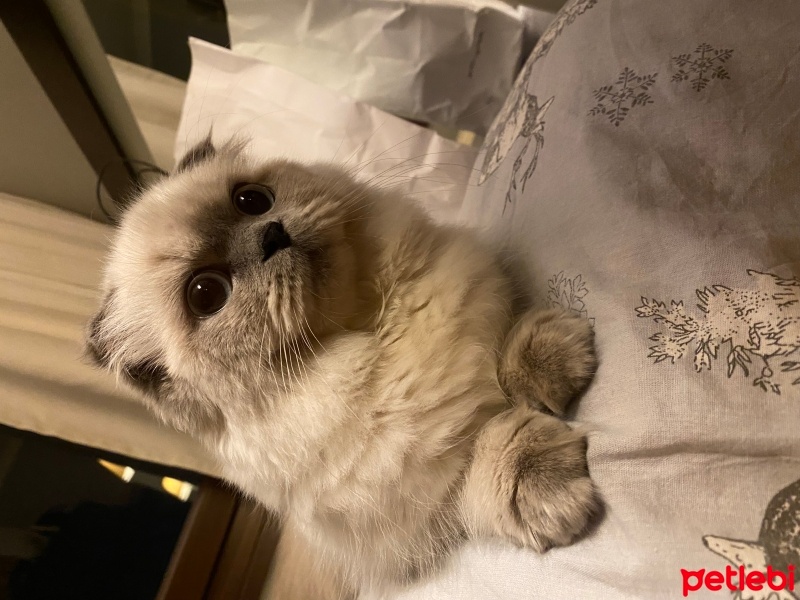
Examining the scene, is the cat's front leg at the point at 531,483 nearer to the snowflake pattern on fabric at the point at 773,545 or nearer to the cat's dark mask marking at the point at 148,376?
the snowflake pattern on fabric at the point at 773,545

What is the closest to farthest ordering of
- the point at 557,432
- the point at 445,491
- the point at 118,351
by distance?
the point at 557,432 < the point at 445,491 < the point at 118,351

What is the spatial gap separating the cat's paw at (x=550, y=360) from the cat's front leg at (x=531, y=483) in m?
0.03

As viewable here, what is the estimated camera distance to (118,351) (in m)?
0.94

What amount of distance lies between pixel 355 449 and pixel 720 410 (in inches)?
17.8

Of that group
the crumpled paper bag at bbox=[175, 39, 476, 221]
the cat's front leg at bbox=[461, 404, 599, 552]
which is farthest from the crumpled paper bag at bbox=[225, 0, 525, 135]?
the cat's front leg at bbox=[461, 404, 599, 552]

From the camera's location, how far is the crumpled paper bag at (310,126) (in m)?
1.51

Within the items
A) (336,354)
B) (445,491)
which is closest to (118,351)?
(336,354)

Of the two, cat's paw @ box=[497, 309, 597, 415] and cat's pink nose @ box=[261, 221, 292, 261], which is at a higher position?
cat's pink nose @ box=[261, 221, 292, 261]

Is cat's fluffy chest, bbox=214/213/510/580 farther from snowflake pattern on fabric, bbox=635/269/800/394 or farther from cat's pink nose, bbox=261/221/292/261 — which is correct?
snowflake pattern on fabric, bbox=635/269/800/394

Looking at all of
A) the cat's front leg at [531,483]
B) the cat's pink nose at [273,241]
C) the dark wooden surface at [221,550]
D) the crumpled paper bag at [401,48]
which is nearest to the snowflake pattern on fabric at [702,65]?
the cat's front leg at [531,483]

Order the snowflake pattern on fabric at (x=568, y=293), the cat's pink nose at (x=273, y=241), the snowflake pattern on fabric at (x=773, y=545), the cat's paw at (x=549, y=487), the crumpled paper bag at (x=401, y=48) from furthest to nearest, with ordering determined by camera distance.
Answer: the crumpled paper bag at (x=401, y=48) → the cat's pink nose at (x=273, y=241) → the snowflake pattern on fabric at (x=568, y=293) → the cat's paw at (x=549, y=487) → the snowflake pattern on fabric at (x=773, y=545)

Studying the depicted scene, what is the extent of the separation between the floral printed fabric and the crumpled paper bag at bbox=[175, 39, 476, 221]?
2.14 ft

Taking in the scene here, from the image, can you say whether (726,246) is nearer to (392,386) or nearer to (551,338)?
(551,338)

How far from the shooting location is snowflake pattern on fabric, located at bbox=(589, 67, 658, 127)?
2.42 ft
